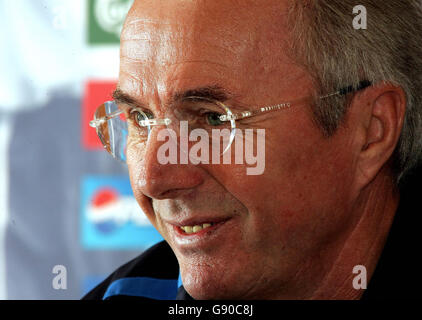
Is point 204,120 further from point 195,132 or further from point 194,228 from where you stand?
point 194,228

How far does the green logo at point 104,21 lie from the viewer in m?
2.45

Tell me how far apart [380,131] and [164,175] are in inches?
17.7

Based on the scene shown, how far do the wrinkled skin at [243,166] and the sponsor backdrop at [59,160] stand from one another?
1245 millimetres

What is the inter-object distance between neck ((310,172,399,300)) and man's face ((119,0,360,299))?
55mm

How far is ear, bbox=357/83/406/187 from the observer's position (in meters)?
1.24

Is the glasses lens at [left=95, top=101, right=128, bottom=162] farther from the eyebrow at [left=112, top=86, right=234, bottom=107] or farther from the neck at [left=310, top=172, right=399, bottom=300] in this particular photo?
the neck at [left=310, top=172, right=399, bottom=300]

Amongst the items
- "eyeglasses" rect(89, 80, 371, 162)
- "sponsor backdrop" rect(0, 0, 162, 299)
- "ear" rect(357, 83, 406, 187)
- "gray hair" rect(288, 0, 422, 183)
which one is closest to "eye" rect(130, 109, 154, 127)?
"eyeglasses" rect(89, 80, 371, 162)

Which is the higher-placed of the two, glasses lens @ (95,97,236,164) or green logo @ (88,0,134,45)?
green logo @ (88,0,134,45)

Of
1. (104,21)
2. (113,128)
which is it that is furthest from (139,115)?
(104,21)

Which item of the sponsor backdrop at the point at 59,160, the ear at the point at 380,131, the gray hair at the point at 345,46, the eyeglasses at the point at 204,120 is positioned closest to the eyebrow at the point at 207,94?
the eyeglasses at the point at 204,120

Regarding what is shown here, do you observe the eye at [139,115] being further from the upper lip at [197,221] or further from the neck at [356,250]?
the neck at [356,250]
